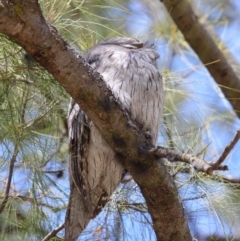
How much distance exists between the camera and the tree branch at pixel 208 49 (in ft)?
8.39

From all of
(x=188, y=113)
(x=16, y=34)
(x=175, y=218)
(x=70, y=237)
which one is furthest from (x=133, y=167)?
(x=188, y=113)

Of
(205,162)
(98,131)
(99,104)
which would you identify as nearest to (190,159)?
(205,162)

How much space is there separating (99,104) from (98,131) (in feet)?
0.80

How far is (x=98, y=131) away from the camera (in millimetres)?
1883

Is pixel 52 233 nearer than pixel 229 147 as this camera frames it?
No

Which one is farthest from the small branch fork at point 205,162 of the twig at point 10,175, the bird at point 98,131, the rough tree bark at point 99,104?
the twig at point 10,175

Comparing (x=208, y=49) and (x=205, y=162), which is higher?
(x=208, y=49)

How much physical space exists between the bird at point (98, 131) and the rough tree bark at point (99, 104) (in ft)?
0.53

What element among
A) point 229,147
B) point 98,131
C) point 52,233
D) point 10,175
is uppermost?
point 98,131

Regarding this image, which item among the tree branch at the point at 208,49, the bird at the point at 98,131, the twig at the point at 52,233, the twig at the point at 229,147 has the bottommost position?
the twig at the point at 229,147

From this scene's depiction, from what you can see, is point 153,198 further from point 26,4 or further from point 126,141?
point 26,4

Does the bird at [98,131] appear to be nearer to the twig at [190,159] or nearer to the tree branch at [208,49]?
the twig at [190,159]

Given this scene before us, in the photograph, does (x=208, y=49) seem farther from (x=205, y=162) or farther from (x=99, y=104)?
(x=205, y=162)

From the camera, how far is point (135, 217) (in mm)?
2053
